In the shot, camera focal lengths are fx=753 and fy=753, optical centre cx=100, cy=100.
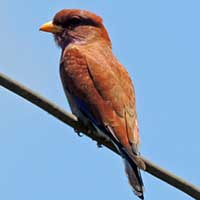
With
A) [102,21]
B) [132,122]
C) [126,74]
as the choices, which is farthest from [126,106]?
[102,21]

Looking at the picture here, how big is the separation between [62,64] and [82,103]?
0.70 metres

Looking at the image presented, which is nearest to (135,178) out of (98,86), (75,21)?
(98,86)

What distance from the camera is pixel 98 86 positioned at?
530 centimetres

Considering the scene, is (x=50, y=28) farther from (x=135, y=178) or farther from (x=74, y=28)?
(x=135, y=178)

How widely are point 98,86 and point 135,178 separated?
1212mm

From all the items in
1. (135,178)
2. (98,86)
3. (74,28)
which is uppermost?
(74,28)

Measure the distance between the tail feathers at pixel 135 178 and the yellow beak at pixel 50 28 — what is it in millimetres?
2574

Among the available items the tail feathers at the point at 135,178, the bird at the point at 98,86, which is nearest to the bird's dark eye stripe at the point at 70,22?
the bird at the point at 98,86

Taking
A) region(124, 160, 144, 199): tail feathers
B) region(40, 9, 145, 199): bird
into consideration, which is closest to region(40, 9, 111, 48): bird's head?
region(40, 9, 145, 199): bird

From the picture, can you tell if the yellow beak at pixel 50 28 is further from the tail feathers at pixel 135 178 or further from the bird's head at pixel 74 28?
the tail feathers at pixel 135 178

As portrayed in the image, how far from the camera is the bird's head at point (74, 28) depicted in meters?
6.71

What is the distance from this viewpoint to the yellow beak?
6714 mm

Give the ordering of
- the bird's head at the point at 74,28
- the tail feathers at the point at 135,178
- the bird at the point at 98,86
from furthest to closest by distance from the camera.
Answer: the bird's head at the point at 74,28
the bird at the point at 98,86
the tail feathers at the point at 135,178

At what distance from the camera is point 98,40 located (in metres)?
6.81
